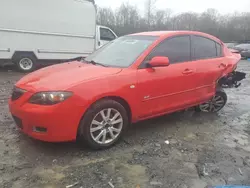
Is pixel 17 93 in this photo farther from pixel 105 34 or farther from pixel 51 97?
pixel 105 34

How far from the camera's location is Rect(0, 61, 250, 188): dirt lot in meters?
2.95

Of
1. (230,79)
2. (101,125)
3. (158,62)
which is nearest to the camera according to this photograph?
(101,125)

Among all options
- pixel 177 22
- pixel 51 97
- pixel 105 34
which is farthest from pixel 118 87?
pixel 177 22

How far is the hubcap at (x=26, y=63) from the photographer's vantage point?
10.2 meters

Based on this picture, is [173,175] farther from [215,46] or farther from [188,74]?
[215,46]

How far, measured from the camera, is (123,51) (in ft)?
14.1

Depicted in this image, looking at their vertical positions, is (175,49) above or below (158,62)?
above

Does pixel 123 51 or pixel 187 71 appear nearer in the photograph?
pixel 123 51

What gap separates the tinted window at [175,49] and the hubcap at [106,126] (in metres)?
1.09

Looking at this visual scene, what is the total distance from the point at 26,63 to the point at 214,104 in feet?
25.2

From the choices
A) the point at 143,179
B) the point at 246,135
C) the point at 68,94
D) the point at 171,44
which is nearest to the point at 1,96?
the point at 68,94

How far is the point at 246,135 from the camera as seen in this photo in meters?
4.44

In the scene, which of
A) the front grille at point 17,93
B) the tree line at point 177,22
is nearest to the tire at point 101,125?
the front grille at point 17,93

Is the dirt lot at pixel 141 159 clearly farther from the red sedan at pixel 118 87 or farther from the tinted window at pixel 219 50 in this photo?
the tinted window at pixel 219 50
